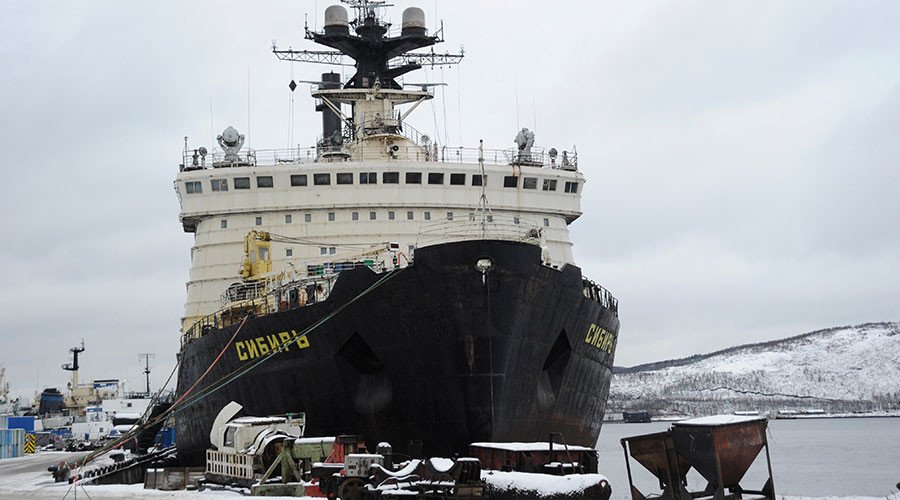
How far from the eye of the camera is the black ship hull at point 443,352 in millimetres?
17453

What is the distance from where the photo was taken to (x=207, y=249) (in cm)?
2706

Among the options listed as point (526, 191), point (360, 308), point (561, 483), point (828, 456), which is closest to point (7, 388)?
point (828, 456)

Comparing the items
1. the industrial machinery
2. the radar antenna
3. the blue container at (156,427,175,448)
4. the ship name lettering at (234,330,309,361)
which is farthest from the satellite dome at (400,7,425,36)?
the industrial machinery

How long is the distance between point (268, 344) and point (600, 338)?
694cm

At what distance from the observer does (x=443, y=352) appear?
57.5 feet

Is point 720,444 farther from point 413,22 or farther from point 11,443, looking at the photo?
point 11,443

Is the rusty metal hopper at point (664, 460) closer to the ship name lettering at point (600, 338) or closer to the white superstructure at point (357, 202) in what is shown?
the ship name lettering at point (600, 338)

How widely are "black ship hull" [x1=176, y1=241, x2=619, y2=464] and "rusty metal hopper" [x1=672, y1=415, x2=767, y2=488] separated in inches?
165

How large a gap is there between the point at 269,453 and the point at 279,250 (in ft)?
27.5

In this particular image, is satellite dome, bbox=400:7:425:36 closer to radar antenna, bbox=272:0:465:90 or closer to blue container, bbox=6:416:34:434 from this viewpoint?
radar antenna, bbox=272:0:465:90

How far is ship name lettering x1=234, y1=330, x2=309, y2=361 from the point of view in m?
19.4

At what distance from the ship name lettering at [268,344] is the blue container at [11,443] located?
104 feet

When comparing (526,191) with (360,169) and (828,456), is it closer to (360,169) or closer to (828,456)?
(360,169)

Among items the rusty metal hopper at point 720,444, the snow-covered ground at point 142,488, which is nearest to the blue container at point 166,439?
the snow-covered ground at point 142,488
